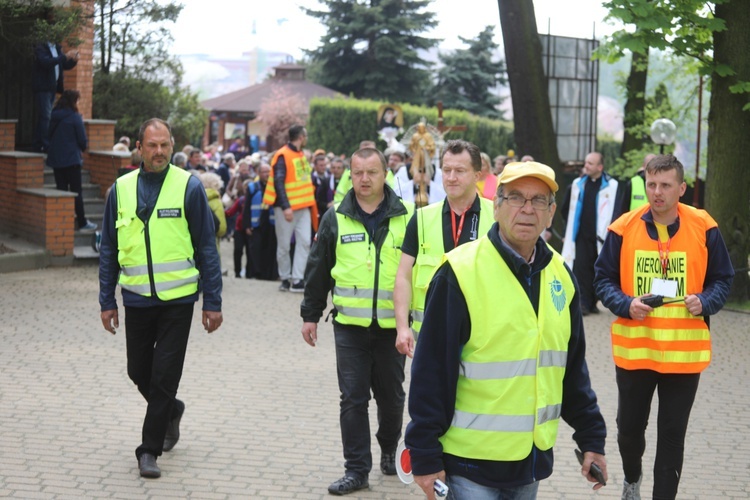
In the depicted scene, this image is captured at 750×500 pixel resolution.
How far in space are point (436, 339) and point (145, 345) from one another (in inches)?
141

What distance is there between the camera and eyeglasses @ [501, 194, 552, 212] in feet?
13.6

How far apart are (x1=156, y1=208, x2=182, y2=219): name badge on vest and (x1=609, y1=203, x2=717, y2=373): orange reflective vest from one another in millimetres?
2689

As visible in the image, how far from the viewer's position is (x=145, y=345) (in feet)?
23.8

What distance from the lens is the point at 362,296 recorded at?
23.3 ft

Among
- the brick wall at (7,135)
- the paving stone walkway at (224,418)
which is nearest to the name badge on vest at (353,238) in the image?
the paving stone walkway at (224,418)

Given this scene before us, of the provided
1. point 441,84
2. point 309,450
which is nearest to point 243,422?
point 309,450

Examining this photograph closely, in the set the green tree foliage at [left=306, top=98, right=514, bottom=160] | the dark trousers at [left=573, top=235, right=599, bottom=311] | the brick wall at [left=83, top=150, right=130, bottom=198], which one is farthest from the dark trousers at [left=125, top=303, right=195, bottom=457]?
the green tree foliage at [left=306, top=98, right=514, bottom=160]

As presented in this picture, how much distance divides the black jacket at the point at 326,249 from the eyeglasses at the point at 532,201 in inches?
121

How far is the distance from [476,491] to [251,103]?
195ft

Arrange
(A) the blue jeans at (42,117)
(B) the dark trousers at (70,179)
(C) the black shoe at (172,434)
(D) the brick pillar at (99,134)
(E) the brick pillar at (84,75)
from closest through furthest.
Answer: (C) the black shoe at (172,434)
(B) the dark trousers at (70,179)
(A) the blue jeans at (42,117)
(E) the brick pillar at (84,75)
(D) the brick pillar at (99,134)

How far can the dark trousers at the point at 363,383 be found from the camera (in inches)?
277

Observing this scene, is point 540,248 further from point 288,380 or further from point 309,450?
point 288,380

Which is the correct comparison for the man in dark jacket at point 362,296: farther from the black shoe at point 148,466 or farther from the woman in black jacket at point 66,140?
the woman in black jacket at point 66,140

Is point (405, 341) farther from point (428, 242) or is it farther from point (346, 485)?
point (346, 485)
